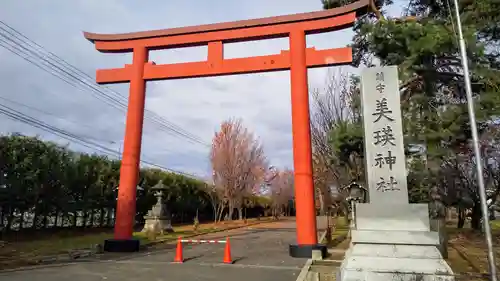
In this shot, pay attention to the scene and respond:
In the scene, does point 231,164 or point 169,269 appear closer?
point 169,269

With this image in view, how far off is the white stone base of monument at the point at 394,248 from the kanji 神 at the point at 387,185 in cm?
40

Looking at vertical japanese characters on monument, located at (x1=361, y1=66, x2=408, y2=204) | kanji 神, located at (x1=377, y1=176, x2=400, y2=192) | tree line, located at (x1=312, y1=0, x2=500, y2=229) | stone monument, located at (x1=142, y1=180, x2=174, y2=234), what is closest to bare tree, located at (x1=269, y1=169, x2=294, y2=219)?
stone monument, located at (x1=142, y1=180, x2=174, y2=234)

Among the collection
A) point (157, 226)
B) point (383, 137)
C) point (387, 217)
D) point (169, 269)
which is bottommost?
point (169, 269)

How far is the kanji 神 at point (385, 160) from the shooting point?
256 inches

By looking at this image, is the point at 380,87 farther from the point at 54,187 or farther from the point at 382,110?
the point at 54,187

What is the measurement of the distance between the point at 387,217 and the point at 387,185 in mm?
643

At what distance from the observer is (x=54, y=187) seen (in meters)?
17.0

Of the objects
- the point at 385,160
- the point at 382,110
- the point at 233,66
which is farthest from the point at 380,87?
the point at 233,66

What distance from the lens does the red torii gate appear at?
10578 millimetres

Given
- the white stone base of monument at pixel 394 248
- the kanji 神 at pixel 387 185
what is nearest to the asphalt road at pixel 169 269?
the white stone base of monument at pixel 394 248

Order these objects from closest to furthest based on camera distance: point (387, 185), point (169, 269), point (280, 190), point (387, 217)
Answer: point (387, 217) < point (387, 185) < point (169, 269) < point (280, 190)

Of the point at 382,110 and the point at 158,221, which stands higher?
the point at 382,110

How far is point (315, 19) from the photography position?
11375 mm

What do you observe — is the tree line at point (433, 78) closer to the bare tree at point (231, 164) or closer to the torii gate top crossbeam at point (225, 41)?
the torii gate top crossbeam at point (225, 41)
